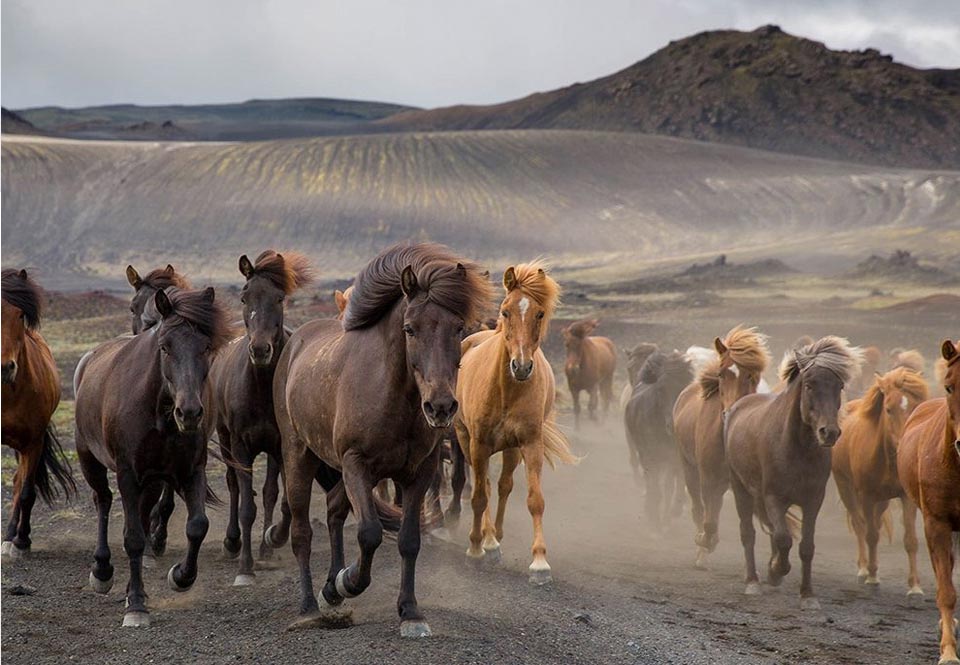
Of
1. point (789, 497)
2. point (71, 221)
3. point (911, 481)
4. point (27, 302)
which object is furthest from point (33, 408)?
point (71, 221)

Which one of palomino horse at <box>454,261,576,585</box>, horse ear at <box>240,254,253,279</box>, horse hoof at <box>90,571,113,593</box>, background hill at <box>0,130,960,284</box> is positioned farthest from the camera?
background hill at <box>0,130,960,284</box>

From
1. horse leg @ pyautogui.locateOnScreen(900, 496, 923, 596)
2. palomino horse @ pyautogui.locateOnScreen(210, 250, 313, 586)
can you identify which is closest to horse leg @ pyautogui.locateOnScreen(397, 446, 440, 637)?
palomino horse @ pyautogui.locateOnScreen(210, 250, 313, 586)

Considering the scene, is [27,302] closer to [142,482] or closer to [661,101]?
[142,482]

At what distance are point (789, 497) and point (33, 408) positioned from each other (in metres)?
6.48

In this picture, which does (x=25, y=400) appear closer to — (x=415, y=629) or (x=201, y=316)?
(x=201, y=316)

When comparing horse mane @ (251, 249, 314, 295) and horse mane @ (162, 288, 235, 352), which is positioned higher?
horse mane @ (251, 249, 314, 295)

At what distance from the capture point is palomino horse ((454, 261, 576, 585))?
9.91 metres

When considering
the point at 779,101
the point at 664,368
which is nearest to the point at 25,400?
the point at 664,368

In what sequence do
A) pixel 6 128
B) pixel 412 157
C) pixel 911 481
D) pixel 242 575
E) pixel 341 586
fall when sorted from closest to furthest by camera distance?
pixel 341 586 < pixel 911 481 < pixel 242 575 < pixel 412 157 < pixel 6 128

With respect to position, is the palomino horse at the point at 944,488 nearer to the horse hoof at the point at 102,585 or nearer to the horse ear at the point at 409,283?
the horse ear at the point at 409,283

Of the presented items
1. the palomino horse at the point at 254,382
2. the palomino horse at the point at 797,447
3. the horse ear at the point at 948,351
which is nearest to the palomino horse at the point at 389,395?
the palomino horse at the point at 254,382

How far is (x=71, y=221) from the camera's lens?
7869cm

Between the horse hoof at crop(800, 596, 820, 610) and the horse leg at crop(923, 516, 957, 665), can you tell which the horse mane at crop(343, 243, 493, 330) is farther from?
the horse hoof at crop(800, 596, 820, 610)

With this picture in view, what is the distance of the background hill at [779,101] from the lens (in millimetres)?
120875
